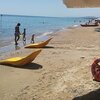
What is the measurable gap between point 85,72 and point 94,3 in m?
4.84

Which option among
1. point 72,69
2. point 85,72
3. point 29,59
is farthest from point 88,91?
point 29,59

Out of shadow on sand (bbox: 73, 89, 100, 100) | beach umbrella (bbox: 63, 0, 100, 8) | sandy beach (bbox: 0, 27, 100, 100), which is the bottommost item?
sandy beach (bbox: 0, 27, 100, 100)

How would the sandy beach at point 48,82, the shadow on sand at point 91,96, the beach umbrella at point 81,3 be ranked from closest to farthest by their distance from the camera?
1. the beach umbrella at point 81,3
2. the shadow on sand at point 91,96
3. the sandy beach at point 48,82

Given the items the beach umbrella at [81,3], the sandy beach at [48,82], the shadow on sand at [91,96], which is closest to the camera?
the beach umbrella at [81,3]

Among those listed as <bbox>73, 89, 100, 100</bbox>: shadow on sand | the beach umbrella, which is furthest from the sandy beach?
the beach umbrella

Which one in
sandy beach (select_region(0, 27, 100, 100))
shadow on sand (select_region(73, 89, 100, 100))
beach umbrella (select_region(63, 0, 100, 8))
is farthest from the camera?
sandy beach (select_region(0, 27, 100, 100))

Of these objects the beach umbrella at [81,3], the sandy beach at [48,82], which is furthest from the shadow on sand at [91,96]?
the beach umbrella at [81,3]

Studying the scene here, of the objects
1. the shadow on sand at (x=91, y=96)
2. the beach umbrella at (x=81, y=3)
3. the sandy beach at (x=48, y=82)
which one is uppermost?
the beach umbrella at (x=81, y=3)

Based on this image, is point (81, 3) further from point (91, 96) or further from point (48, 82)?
point (48, 82)

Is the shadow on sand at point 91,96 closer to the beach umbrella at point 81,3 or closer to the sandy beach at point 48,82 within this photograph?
the sandy beach at point 48,82

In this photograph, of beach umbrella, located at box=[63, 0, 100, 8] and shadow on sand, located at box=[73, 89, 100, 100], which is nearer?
beach umbrella, located at box=[63, 0, 100, 8]

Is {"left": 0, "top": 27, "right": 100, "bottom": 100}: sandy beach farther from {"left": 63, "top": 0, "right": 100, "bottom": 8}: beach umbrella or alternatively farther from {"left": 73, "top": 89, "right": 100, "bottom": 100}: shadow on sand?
{"left": 63, "top": 0, "right": 100, "bottom": 8}: beach umbrella

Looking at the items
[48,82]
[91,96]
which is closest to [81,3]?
[91,96]

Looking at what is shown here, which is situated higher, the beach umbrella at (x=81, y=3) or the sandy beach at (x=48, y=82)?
the beach umbrella at (x=81, y=3)
